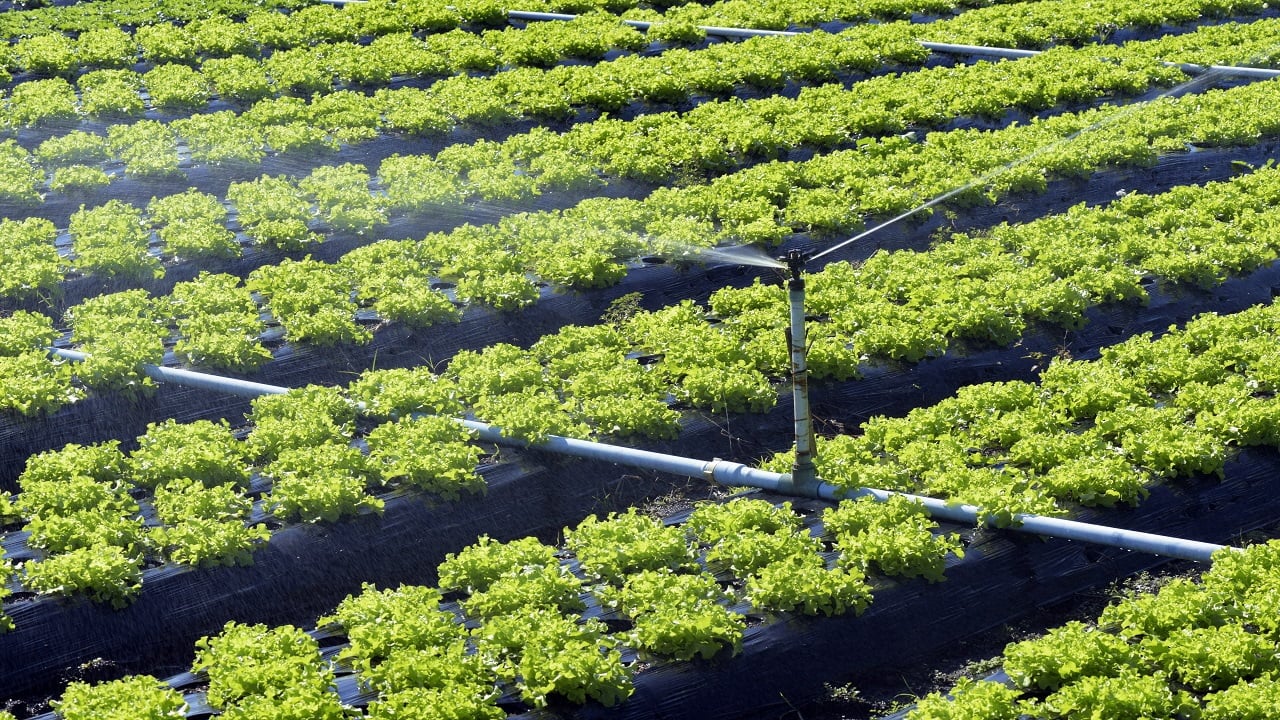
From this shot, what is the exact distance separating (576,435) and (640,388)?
0.91 meters

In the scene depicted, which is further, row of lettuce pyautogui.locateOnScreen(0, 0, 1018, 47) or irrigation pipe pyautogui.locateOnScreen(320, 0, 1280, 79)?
row of lettuce pyautogui.locateOnScreen(0, 0, 1018, 47)

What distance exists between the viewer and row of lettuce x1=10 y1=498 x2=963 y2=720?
8789 millimetres

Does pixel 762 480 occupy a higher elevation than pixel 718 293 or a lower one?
lower

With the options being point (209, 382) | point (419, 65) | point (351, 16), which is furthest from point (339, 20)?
point (209, 382)

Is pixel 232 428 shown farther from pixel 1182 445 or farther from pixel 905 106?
pixel 905 106

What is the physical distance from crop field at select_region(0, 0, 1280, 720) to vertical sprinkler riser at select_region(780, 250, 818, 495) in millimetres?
46

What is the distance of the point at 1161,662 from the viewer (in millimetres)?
9117

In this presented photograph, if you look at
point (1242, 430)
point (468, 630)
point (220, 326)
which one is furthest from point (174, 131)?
point (1242, 430)

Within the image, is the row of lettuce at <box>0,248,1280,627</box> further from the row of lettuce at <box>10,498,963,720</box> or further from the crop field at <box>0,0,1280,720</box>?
the row of lettuce at <box>10,498,963,720</box>

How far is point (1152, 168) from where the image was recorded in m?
17.2

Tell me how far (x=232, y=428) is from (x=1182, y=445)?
797 cm

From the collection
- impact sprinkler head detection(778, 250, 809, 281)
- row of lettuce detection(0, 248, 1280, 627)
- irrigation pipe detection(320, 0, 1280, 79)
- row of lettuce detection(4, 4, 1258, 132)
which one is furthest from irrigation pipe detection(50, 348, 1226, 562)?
irrigation pipe detection(320, 0, 1280, 79)

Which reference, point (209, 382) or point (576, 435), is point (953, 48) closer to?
point (576, 435)

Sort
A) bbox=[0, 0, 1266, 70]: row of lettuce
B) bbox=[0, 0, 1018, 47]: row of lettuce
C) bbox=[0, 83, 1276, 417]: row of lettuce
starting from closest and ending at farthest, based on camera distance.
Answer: bbox=[0, 83, 1276, 417]: row of lettuce, bbox=[0, 0, 1266, 70]: row of lettuce, bbox=[0, 0, 1018, 47]: row of lettuce
